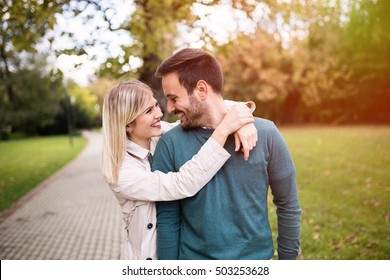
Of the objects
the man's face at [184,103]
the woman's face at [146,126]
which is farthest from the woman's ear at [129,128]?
the man's face at [184,103]

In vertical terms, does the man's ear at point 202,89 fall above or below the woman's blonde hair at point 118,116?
above

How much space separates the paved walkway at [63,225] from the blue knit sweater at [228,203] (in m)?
3.42

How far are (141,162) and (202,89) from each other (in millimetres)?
609

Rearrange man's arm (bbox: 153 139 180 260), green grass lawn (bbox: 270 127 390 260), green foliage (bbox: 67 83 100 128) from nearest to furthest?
man's arm (bbox: 153 139 180 260), green grass lawn (bbox: 270 127 390 260), green foliage (bbox: 67 83 100 128)

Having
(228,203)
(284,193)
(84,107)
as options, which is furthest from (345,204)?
(84,107)

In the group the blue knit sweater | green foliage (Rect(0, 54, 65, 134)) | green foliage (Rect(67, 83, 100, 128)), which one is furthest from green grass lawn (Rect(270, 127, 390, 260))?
green foliage (Rect(67, 83, 100, 128))

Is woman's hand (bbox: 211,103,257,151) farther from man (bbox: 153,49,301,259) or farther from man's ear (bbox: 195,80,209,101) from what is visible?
man's ear (bbox: 195,80,209,101)

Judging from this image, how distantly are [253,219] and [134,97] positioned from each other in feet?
→ 3.30

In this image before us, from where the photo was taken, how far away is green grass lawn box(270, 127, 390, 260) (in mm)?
4391

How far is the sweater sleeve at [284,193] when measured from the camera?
67.8 inches

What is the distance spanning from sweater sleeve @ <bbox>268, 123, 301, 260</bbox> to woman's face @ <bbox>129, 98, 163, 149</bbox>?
2.51 ft

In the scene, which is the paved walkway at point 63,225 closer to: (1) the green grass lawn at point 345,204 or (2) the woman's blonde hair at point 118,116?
(1) the green grass lawn at point 345,204

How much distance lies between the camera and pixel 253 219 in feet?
5.74
